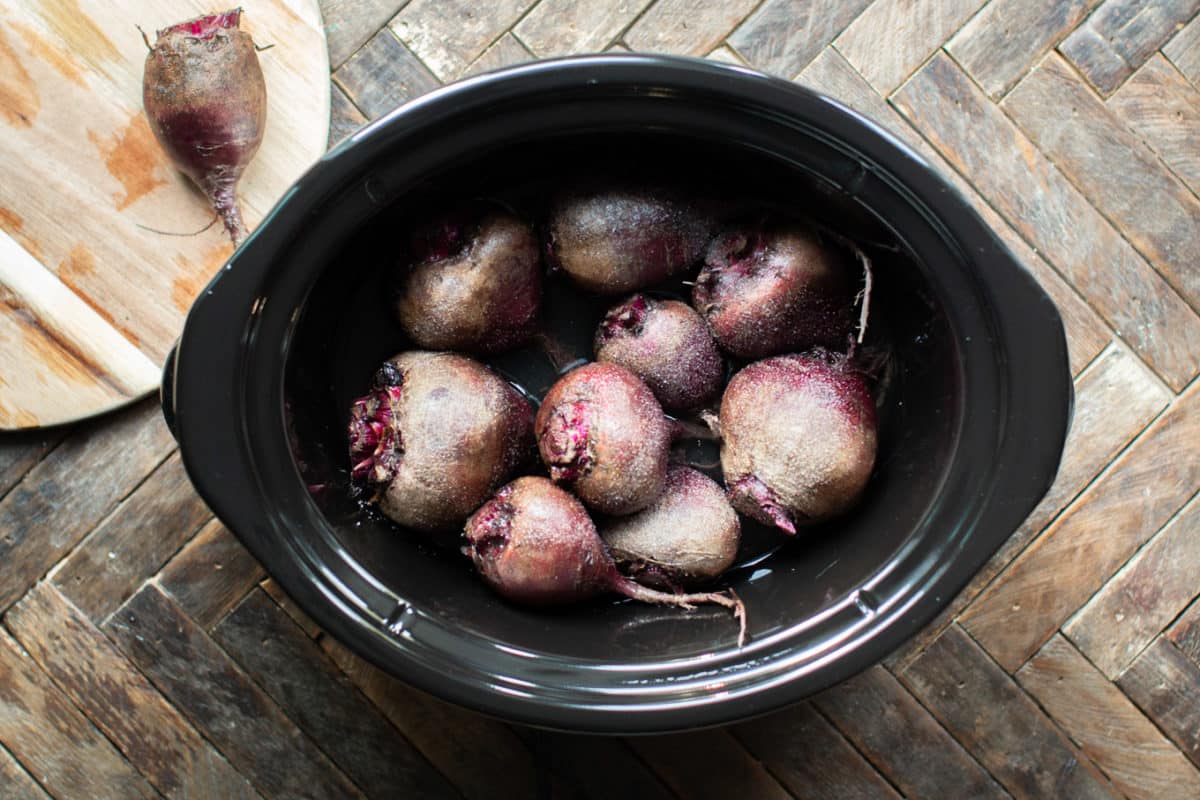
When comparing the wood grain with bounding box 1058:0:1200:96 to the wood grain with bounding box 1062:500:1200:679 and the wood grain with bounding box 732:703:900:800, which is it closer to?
the wood grain with bounding box 1062:500:1200:679

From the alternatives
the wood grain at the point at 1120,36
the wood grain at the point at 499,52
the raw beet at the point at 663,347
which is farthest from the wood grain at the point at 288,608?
the wood grain at the point at 1120,36

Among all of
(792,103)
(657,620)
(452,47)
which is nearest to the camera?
(792,103)

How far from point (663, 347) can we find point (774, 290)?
0.09m

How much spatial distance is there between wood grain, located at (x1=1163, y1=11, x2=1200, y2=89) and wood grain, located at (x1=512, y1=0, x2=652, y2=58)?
49cm

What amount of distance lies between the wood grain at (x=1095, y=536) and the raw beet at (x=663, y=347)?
0.39 m

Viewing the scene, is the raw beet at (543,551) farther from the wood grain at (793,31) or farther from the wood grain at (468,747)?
the wood grain at (793,31)

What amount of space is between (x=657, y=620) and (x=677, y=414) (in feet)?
0.50

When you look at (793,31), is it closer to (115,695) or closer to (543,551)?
(543,551)

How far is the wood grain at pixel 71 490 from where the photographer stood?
896 mm

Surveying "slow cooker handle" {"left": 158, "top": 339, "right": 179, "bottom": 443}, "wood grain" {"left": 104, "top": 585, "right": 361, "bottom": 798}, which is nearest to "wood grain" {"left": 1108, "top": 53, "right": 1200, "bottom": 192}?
"slow cooker handle" {"left": 158, "top": 339, "right": 179, "bottom": 443}

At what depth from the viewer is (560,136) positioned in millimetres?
635

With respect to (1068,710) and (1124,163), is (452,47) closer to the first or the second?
(1124,163)

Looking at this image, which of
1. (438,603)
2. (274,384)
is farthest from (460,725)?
(274,384)

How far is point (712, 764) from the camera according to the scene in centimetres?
92
